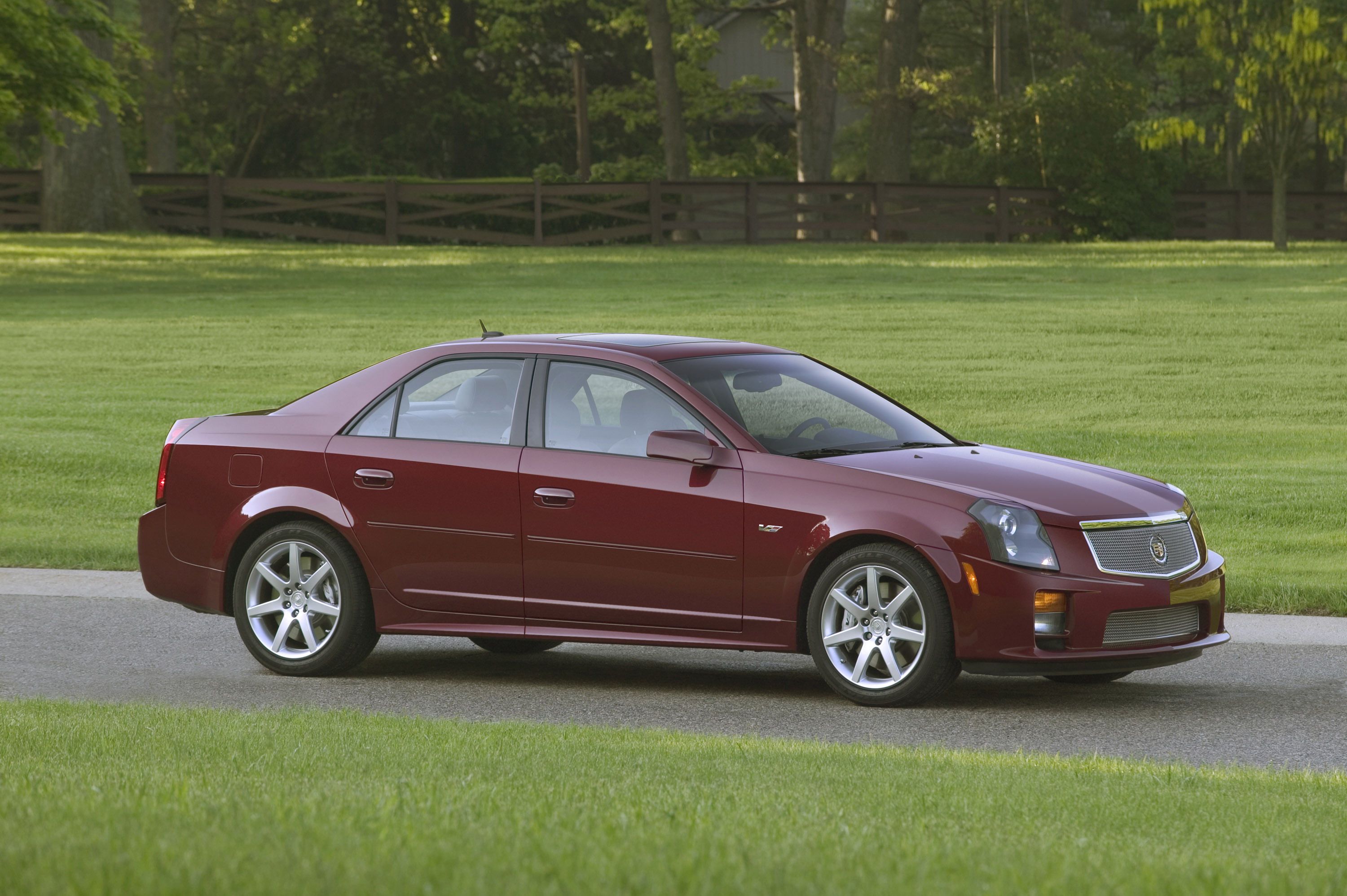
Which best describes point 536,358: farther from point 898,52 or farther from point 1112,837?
point 898,52

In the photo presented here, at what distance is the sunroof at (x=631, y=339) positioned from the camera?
8.77 metres

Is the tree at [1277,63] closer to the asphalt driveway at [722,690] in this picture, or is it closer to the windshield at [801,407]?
the asphalt driveway at [722,690]

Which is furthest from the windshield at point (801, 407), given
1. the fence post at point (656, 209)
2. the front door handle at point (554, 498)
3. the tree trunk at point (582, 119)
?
the tree trunk at point (582, 119)

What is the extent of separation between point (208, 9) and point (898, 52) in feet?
70.9

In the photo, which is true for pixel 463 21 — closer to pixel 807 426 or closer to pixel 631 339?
pixel 631 339

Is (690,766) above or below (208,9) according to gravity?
below

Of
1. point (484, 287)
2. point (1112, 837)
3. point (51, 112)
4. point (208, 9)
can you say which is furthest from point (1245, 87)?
point (1112, 837)

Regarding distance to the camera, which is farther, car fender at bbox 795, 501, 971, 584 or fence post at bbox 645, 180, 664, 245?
fence post at bbox 645, 180, 664, 245

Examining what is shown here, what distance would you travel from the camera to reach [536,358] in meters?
8.67

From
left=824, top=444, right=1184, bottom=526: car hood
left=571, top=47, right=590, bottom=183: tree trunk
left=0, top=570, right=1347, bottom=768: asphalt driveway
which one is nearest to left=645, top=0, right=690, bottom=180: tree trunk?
left=571, top=47, right=590, bottom=183: tree trunk

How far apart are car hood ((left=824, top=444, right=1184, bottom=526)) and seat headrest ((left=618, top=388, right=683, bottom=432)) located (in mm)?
799

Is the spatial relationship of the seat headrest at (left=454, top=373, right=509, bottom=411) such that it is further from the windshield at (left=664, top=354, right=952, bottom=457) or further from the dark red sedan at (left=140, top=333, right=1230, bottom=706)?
the windshield at (left=664, top=354, right=952, bottom=457)

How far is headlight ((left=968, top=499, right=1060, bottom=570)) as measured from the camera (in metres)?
7.46

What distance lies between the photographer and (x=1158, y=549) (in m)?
7.74
